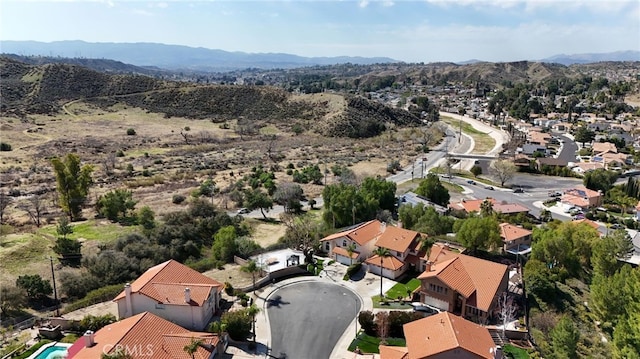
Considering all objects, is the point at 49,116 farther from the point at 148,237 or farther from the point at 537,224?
the point at 537,224

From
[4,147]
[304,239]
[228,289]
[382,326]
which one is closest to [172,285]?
[228,289]

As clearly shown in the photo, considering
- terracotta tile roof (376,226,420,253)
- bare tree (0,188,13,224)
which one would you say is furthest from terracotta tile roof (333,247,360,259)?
bare tree (0,188,13,224)

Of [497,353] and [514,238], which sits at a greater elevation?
[497,353]

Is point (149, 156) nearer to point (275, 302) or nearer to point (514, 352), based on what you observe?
point (275, 302)

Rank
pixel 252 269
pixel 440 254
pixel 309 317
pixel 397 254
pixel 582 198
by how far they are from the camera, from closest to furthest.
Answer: pixel 309 317, pixel 252 269, pixel 440 254, pixel 397 254, pixel 582 198

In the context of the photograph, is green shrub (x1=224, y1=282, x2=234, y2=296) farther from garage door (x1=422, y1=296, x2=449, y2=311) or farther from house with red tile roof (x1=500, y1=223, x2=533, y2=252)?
house with red tile roof (x1=500, y1=223, x2=533, y2=252)

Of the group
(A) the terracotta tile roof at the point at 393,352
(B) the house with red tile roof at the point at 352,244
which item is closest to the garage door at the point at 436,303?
(A) the terracotta tile roof at the point at 393,352

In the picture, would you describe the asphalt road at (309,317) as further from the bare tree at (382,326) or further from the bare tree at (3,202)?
the bare tree at (3,202)

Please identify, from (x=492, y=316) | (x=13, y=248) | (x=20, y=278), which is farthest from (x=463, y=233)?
(x=13, y=248)
